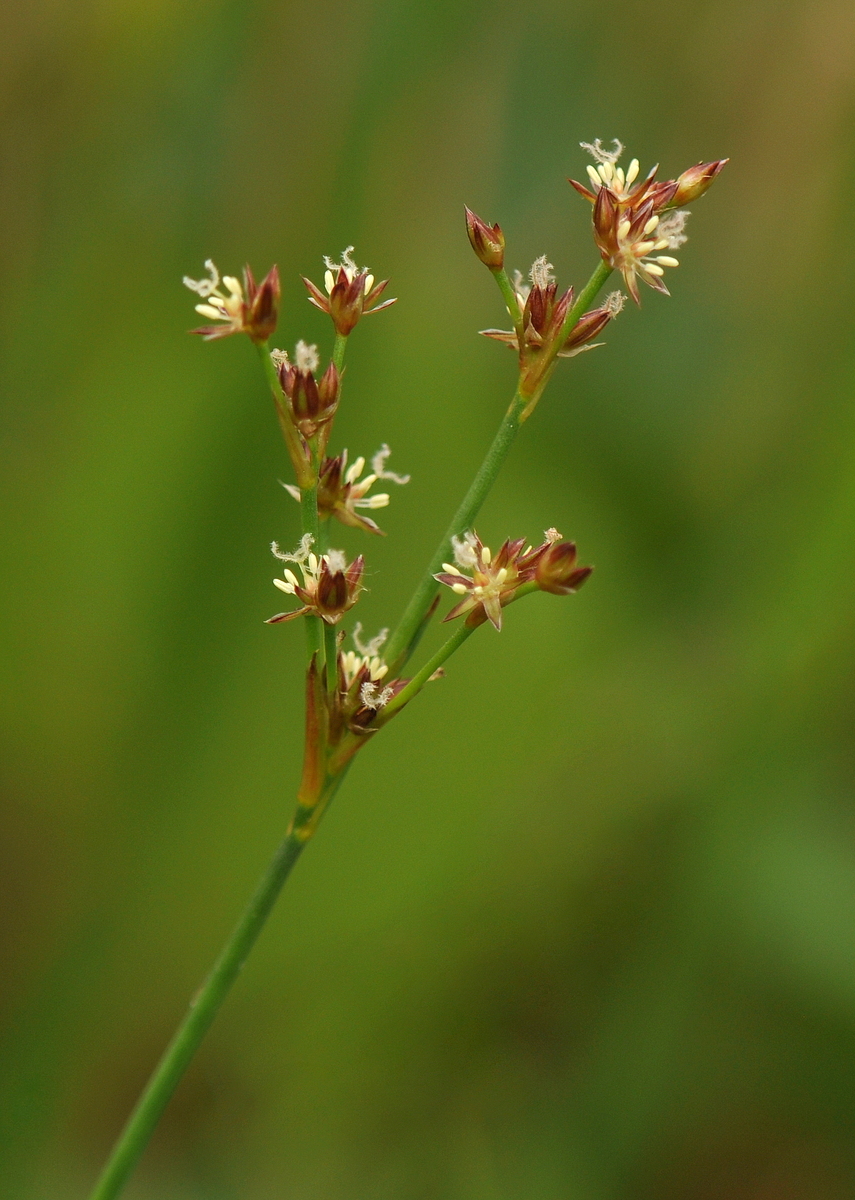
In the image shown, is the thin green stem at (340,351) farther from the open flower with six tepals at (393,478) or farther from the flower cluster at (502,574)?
the flower cluster at (502,574)

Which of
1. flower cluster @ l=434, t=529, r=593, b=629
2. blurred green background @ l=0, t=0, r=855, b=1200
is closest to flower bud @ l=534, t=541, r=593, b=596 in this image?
flower cluster @ l=434, t=529, r=593, b=629

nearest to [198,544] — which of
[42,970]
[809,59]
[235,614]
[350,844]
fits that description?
[235,614]

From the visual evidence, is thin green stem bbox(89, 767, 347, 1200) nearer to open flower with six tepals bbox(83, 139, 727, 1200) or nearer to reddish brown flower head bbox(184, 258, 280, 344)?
open flower with six tepals bbox(83, 139, 727, 1200)

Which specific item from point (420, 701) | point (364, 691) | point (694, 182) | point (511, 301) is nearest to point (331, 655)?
point (364, 691)

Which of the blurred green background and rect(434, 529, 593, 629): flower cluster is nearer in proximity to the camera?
rect(434, 529, 593, 629): flower cluster

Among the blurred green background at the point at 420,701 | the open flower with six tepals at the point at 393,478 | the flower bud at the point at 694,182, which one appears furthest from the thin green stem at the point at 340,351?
the blurred green background at the point at 420,701
